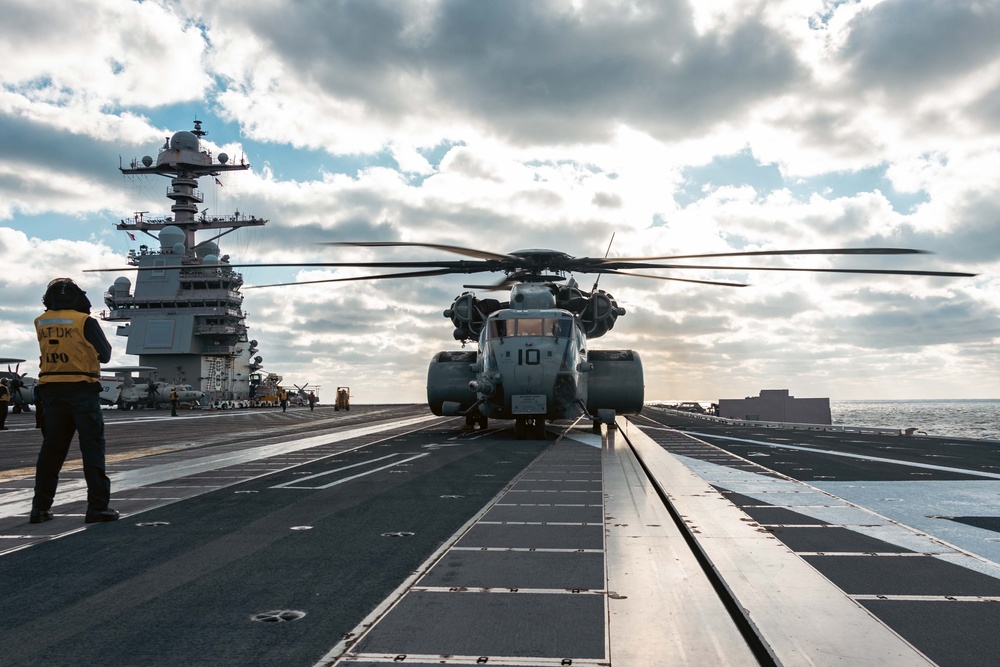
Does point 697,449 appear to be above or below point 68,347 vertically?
below

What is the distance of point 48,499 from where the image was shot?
785cm

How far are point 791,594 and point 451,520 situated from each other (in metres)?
3.96

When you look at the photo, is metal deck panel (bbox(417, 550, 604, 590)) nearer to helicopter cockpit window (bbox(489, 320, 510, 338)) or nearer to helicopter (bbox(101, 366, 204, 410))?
helicopter cockpit window (bbox(489, 320, 510, 338))

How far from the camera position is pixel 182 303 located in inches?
2783

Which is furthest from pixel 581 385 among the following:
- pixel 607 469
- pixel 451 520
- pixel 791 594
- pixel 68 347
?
pixel 791 594

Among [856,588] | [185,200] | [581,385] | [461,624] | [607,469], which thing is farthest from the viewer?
[185,200]

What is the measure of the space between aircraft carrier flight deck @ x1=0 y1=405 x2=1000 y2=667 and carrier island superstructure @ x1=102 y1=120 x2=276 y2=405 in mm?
63289

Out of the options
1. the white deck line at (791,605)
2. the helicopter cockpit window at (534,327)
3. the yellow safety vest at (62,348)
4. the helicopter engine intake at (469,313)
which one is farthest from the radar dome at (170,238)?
the white deck line at (791,605)

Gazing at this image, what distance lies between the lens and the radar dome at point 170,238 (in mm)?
72250

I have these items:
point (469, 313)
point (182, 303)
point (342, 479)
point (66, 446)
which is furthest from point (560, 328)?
point (182, 303)

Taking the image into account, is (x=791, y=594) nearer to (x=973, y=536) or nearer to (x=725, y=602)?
(x=725, y=602)

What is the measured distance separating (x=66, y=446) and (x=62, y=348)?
1.16m

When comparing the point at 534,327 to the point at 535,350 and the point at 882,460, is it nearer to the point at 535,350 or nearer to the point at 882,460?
the point at 535,350

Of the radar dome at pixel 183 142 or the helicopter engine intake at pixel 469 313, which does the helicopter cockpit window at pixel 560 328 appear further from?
the radar dome at pixel 183 142
